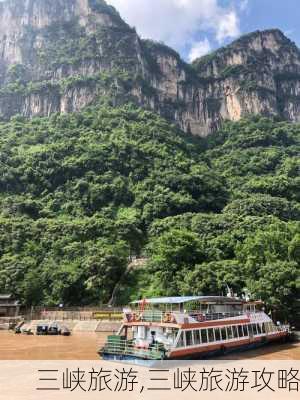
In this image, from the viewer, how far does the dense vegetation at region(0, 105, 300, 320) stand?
2151 inches

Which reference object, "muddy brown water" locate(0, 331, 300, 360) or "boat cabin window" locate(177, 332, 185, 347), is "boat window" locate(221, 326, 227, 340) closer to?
"muddy brown water" locate(0, 331, 300, 360)

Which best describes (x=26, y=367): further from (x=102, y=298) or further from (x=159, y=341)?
(x=102, y=298)

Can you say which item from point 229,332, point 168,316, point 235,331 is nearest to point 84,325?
point 235,331

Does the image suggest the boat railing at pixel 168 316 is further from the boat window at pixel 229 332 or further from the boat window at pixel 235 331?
the boat window at pixel 235 331

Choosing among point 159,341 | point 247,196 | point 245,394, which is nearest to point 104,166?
point 247,196

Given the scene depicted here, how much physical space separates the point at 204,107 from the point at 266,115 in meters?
26.7

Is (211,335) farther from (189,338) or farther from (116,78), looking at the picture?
(116,78)

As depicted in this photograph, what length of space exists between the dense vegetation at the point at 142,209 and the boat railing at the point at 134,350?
17.0 m

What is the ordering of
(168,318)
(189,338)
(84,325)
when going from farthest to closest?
1. (84,325)
2. (189,338)
3. (168,318)

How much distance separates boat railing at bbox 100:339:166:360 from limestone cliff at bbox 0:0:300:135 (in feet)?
455

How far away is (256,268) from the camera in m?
46.3

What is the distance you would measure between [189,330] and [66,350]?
38.2ft

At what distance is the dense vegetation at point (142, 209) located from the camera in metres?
54.6

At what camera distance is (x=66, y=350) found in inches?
1391
